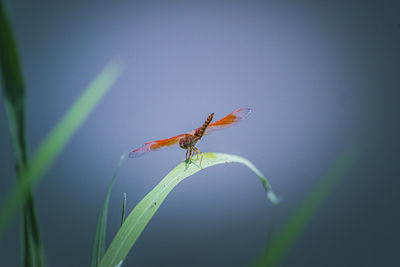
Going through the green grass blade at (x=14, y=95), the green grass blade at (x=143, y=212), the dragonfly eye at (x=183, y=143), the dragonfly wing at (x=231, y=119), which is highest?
the dragonfly wing at (x=231, y=119)

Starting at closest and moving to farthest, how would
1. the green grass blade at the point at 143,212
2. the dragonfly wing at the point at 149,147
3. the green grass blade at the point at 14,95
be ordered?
the green grass blade at the point at 14,95 → the green grass blade at the point at 143,212 → the dragonfly wing at the point at 149,147

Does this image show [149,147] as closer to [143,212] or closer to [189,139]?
[189,139]

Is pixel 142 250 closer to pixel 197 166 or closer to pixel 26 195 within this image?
pixel 197 166

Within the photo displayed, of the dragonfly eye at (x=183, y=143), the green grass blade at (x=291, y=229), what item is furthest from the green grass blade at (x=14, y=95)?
the dragonfly eye at (x=183, y=143)

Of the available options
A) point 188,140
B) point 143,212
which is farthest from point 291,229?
point 188,140

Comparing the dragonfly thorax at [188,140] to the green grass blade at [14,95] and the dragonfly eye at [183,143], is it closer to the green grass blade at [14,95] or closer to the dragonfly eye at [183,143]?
the dragonfly eye at [183,143]

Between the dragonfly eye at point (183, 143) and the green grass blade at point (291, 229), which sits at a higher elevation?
the dragonfly eye at point (183, 143)

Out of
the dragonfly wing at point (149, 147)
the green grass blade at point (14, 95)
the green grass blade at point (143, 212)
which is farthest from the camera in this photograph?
the dragonfly wing at point (149, 147)
